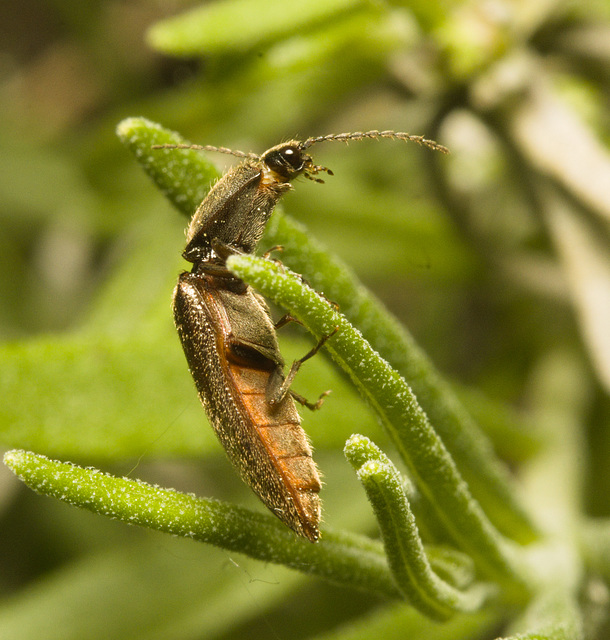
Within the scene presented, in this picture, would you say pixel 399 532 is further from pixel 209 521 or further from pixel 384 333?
pixel 384 333

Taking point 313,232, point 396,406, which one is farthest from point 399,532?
point 313,232

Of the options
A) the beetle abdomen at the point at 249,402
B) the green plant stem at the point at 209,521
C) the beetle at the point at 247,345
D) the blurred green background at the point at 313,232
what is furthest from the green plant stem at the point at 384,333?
the blurred green background at the point at 313,232

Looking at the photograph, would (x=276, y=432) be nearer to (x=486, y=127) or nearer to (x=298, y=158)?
(x=298, y=158)

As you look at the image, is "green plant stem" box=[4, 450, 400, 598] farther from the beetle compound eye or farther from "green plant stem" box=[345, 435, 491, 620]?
the beetle compound eye

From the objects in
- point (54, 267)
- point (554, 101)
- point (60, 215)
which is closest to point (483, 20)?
point (554, 101)

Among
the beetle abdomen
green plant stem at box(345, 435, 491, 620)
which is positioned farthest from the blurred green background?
green plant stem at box(345, 435, 491, 620)
